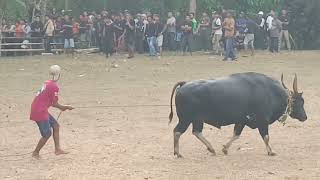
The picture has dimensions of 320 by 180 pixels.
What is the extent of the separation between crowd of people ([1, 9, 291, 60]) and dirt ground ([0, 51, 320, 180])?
6302 millimetres

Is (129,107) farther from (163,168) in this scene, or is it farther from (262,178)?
(262,178)

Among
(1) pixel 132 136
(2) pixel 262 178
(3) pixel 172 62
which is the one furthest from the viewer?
(3) pixel 172 62

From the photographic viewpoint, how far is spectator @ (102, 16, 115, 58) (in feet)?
91.8

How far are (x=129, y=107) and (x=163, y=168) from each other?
596 cm

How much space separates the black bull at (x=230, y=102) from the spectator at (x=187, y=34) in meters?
18.1

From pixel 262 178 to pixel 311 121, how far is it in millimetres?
4804

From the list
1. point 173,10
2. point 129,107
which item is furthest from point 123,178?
point 173,10

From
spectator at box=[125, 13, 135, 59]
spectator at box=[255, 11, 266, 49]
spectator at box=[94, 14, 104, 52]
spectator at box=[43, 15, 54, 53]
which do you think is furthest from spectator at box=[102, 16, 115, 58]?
spectator at box=[255, 11, 266, 49]

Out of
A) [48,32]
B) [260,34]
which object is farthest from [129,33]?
[260,34]

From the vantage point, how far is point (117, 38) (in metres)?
28.5

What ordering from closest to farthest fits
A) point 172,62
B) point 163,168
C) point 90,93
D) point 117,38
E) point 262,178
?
point 262,178, point 163,168, point 90,93, point 172,62, point 117,38

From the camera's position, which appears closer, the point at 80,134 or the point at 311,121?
the point at 80,134

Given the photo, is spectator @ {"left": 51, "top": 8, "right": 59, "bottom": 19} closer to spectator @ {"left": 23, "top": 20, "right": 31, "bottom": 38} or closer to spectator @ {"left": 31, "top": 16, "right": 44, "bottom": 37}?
spectator @ {"left": 31, "top": 16, "right": 44, "bottom": 37}

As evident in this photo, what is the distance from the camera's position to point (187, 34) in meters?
28.6
